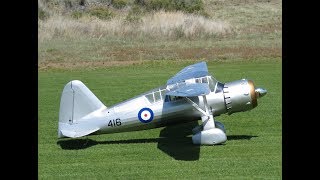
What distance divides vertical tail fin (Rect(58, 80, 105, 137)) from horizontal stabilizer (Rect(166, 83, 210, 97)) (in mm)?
2120

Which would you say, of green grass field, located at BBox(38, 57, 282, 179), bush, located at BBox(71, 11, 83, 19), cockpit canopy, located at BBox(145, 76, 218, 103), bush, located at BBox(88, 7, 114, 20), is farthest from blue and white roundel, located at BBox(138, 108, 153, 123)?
bush, located at BBox(71, 11, 83, 19)

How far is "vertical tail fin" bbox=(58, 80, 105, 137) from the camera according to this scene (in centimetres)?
1548

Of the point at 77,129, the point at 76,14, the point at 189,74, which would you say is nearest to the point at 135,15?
the point at 76,14

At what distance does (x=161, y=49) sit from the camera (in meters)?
36.8

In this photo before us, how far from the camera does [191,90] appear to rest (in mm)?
14734

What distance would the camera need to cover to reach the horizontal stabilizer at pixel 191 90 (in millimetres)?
14499

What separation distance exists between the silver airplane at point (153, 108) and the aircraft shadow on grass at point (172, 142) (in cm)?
49

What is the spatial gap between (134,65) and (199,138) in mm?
17727

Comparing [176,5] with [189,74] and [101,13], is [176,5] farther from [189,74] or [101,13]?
[189,74]

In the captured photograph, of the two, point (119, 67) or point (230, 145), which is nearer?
point (230, 145)
